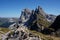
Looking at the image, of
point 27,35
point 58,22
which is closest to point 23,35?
point 27,35

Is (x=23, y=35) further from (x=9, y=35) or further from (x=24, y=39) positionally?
(x=9, y=35)

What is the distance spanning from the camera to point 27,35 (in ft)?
184

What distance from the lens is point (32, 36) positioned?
5653cm

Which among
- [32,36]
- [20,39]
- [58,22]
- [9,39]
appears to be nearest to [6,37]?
[9,39]

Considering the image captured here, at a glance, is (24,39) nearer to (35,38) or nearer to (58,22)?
(35,38)

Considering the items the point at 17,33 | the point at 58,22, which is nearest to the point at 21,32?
the point at 17,33

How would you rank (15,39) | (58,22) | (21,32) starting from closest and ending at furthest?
(15,39)
(21,32)
(58,22)

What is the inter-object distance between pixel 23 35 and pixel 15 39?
4475 mm

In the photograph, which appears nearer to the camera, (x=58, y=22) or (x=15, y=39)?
(x=15, y=39)

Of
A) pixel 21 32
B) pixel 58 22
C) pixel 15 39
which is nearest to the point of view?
pixel 15 39

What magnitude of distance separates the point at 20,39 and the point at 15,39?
2145 millimetres

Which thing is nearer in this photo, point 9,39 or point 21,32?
point 9,39

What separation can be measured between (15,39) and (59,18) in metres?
151

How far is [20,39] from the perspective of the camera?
5403cm
